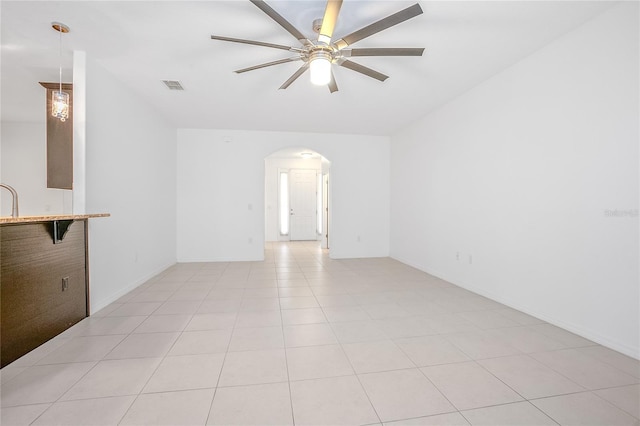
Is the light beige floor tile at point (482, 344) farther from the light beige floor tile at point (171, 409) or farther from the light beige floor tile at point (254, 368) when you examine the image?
the light beige floor tile at point (171, 409)

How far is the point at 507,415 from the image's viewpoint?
148cm

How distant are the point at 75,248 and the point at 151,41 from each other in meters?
2.16

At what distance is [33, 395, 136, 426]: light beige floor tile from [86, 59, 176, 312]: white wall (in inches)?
67.4

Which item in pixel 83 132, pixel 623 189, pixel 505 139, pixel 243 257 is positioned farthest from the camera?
pixel 243 257

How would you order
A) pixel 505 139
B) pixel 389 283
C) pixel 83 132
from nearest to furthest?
1. pixel 83 132
2. pixel 505 139
3. pixel 389 283

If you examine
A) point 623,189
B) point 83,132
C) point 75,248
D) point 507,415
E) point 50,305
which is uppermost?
point 83,132

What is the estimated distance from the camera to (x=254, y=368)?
1.91 metres

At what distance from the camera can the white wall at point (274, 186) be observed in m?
8.86

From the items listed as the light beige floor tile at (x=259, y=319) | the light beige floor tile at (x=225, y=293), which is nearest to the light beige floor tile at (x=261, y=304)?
the light beige floor tile at (x=259, y=319)

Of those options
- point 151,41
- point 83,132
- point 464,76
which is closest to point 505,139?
point 464,76

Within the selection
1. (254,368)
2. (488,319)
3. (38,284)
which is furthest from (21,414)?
(488,319)

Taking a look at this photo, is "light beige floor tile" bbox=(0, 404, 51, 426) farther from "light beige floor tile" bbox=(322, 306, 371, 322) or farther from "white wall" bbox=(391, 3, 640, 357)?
"white wall" bbox=(391, 3, 640, 357)

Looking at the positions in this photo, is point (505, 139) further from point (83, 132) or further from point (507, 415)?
point (83, 132)

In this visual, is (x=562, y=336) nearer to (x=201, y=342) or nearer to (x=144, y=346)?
(x=201, y=342)
